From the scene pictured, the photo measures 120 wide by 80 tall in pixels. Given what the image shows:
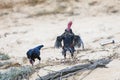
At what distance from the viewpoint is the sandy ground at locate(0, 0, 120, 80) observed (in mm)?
11656

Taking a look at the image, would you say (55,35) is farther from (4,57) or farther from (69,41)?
(69,41)

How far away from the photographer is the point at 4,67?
13.0 meters

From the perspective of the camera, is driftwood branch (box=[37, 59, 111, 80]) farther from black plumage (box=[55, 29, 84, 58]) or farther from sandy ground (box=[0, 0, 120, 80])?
black plumage (box=[55, 29, 84, 58])

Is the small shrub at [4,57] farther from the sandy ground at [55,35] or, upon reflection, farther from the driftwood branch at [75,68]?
the driftwood branch at [75,68]

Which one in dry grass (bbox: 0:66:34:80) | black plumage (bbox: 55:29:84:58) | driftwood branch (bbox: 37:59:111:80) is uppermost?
black plumage (bbox: 55:29:84:58)

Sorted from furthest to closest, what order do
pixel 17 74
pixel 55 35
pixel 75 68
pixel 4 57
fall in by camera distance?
pixel 55 35
pixel 4 57
pixel 17 74
pixel 75 68

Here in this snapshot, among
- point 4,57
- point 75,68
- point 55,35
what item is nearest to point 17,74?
point 75,68

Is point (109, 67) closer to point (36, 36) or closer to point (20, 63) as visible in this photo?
point (20, 63)

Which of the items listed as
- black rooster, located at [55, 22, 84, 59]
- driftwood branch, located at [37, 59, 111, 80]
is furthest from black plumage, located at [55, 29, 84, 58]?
driftwood branch, located at [37, 59, 111, 80]

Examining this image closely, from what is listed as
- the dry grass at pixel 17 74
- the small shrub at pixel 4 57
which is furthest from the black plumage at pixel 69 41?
the small shrub at pixel 4 57

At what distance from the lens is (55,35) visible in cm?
1722

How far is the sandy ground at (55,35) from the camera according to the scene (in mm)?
11656

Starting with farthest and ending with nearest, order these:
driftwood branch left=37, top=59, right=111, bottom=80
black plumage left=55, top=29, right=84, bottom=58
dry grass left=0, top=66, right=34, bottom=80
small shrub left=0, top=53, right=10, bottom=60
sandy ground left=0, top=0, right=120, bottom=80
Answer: small shrub left=0, top=53, right=10, bottom=60, black plumage left=55, top=29, right=84, bottom=58, sandy ground left=0, top=0, right=120, bottom=80, dry grass left=0, top=66, right=34, bottom=80, driftwood branch left=37, top=59, right=111, bottom=80

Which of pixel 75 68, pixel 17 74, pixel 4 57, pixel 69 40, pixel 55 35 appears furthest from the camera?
pixel 55 35
